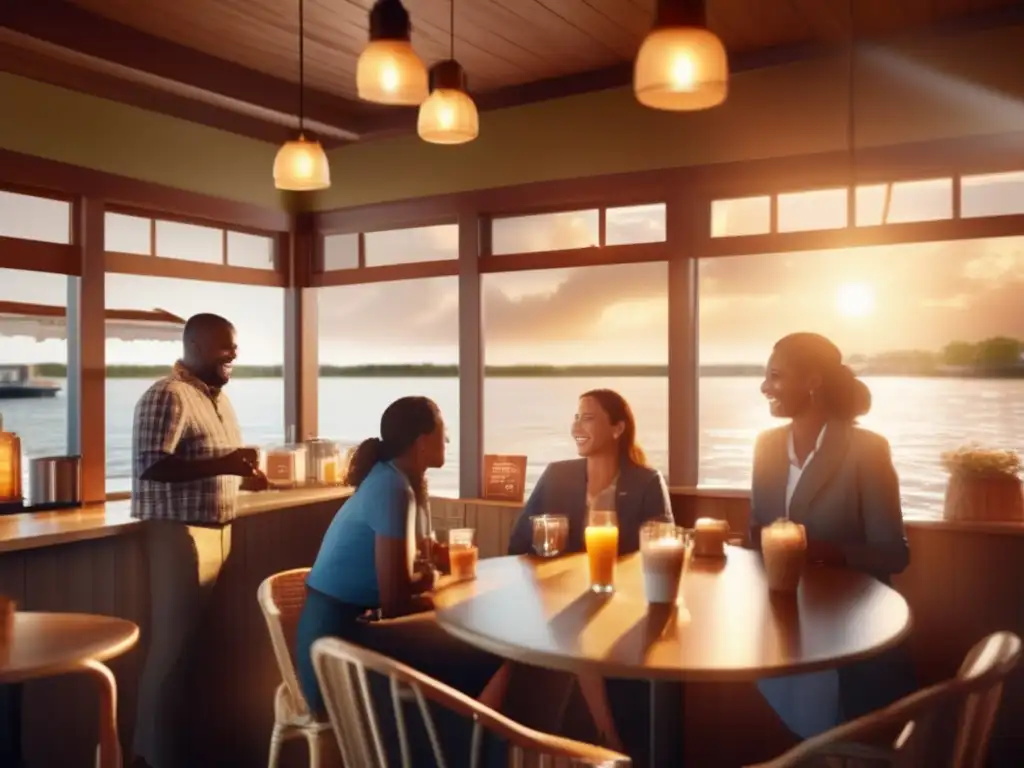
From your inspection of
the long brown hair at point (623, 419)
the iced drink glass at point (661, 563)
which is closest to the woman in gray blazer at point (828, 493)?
the long brown hair at point (623, 419)

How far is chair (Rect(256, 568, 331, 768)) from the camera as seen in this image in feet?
8.32

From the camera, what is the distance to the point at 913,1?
331 cm

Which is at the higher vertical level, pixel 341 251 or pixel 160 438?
pixel 341 251

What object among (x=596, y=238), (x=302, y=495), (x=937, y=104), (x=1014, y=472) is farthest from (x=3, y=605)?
(x=937, y=104)

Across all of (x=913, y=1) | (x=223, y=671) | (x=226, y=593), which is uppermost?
(x=913, y=1)

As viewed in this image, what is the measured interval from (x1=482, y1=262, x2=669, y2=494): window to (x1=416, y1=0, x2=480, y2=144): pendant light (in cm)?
160

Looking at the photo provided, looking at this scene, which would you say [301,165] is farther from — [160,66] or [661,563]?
[661,563]

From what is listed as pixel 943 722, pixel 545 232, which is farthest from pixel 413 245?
pixel 943 722

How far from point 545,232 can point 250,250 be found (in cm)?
166

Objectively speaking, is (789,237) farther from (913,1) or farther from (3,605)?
(3,605)

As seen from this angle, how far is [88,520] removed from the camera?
11.3 ft

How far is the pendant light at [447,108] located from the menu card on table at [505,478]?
6.71 feet

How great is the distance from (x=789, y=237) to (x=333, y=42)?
6.64ft

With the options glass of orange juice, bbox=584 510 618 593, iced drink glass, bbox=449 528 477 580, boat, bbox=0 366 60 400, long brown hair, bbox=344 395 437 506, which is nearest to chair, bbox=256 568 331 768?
long brown hair, bbox=344 395 437 506
